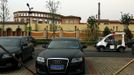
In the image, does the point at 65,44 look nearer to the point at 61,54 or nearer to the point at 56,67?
the point at 61,54

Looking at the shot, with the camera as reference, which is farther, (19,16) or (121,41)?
(19,16)

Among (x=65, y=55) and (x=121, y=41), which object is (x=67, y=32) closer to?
(x=121, y=41)

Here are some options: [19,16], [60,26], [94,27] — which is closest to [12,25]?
[60,26]

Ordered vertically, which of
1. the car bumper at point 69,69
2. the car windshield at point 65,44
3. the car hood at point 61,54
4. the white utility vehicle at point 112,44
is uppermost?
the car windshield at point 65,44

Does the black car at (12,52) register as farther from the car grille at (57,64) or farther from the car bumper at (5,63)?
the car grille at (57,64)

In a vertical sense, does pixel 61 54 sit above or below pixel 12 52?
above

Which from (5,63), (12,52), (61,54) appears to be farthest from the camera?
(12,52)

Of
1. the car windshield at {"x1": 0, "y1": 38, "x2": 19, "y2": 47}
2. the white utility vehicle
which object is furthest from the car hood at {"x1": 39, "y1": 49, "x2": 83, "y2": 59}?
the white utility vehicle

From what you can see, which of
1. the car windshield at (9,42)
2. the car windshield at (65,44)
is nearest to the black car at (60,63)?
the car windshield at (65,44)

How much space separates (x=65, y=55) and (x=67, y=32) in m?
44.3

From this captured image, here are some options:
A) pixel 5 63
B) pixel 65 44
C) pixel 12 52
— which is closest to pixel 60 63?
pixel 65 44

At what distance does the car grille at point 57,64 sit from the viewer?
10.5 metres

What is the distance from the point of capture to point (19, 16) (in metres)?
112

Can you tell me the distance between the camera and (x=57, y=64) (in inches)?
416
